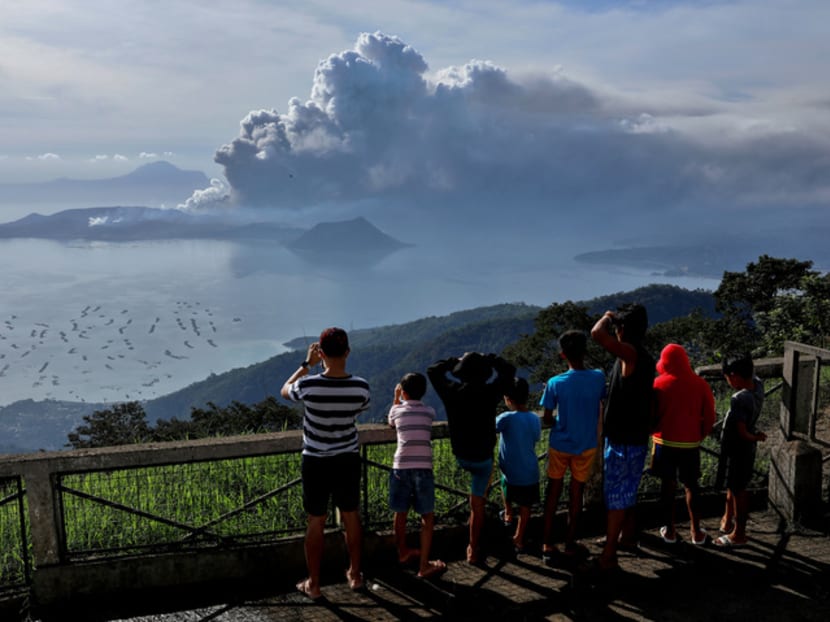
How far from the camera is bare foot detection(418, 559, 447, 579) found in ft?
15.8

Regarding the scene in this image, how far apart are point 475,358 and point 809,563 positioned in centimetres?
273

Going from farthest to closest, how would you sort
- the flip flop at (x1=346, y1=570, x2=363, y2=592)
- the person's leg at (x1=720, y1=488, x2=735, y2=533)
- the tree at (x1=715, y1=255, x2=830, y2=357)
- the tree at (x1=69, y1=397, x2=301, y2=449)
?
the tree at (x1=69, y1=397, x2=301, y2=449) → the tree at (x1=715, y1=255, x2=830, y2=357) → the person's leg at (x1=720, y1=488, x2=735, y2=533) → the flip flop at (x1=346, y1=570, x2=363, y2=592)

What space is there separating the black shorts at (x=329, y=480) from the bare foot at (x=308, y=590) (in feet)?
1.57

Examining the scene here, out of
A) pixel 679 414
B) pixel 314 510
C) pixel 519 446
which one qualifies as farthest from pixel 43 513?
pixel 679 414

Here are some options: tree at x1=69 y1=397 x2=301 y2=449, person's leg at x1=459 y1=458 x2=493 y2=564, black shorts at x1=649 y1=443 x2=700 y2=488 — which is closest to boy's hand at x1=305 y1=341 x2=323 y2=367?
person's leg at x1=459 y1=458 x2=493 y2=564

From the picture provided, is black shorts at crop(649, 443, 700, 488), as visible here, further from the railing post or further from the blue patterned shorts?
the railing post

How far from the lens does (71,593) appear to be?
4.63m

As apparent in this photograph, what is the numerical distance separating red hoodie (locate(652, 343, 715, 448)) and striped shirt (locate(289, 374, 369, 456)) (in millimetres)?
2037

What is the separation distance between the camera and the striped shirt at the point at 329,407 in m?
4.36

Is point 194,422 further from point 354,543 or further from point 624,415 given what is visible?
point 624,415

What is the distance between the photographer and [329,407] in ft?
14.3

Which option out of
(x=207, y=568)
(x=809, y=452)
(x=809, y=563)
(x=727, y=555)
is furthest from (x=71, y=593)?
(x=809, y=452)

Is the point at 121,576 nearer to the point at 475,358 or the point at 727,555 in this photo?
the point at 475,358

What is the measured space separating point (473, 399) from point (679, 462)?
1573mm
